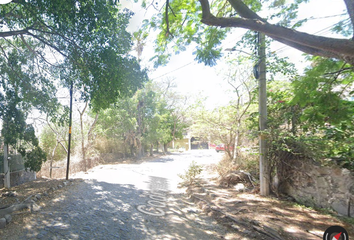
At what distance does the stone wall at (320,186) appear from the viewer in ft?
13.7

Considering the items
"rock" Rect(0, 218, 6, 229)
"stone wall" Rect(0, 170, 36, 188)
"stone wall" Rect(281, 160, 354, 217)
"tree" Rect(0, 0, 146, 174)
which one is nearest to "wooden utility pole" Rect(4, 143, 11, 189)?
"stone wall" Rect(0, 170, 36, 188)

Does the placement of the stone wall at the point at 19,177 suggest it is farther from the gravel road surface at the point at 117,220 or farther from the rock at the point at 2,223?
the rock at the point at 2,223

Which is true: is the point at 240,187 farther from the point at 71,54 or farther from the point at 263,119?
the point at 71,54

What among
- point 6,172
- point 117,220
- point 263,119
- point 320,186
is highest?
point 263,119

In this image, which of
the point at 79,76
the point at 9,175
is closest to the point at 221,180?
the point at 79,76

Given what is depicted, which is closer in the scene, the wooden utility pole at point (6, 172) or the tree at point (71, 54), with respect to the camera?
the tree at point (71, 54)

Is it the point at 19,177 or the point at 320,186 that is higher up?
the point at 320,186

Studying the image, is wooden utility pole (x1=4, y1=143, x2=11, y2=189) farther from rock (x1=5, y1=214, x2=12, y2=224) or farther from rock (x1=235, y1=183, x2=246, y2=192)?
rock (x1=235, y1=183, x2=246, y2=192)

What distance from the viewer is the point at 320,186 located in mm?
4695

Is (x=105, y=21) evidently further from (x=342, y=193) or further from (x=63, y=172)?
(x=63, y=172)

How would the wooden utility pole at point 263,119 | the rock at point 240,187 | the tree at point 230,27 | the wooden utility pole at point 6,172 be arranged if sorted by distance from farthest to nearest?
the wooden utility pole at point 6,172 → the rock at point 240,187 → the wooden utility pole at point 263,119 → the tree at point 230,27

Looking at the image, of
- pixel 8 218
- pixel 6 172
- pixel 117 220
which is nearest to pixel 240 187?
pixel 117 220

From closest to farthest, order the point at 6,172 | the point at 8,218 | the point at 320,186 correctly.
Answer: the point at 8,218, the point at 320,186, the point at 6,172

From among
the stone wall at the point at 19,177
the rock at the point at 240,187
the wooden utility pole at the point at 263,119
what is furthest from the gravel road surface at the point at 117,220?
the stone wall at the point at 19,177
